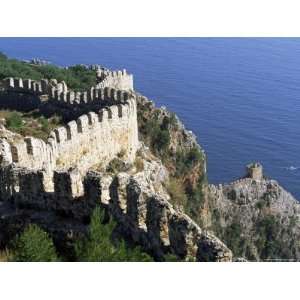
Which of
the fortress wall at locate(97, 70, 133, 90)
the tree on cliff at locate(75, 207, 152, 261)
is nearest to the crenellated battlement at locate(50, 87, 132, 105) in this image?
the fortress wall at locate(97, 70, 133, 90)

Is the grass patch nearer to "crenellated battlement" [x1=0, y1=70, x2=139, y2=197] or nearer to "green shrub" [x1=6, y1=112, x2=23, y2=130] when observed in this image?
"green shrub" [x1=6, y1=112, x2=23, y2=130]

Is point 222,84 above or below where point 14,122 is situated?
below

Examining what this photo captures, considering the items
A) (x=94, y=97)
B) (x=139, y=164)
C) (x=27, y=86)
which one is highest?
(x=27, y=86)

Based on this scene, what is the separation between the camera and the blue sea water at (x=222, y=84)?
8269 centimetres

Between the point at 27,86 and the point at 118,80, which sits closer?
the point at 27,86

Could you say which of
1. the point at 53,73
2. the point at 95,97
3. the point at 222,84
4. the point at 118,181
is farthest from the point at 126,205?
the point at 222,84

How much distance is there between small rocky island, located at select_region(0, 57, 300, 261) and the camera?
1372 cm

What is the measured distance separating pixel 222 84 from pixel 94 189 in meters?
97.3

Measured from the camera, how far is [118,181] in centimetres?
1415

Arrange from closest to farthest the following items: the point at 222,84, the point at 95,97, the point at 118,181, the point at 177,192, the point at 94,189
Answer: the point at 118,181 → the point at 94,189 → the point at 95,97 → the point at 177,192 → the point at 222,84

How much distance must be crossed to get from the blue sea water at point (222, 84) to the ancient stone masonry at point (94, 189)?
49.1 m

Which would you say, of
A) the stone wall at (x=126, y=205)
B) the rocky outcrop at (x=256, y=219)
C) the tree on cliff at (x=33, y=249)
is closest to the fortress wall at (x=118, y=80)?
the rocky outcrop at (x=256, y=219)

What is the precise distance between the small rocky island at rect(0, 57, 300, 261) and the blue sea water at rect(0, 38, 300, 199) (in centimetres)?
2772

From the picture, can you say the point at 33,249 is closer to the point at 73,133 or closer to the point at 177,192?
the point at 73,133
